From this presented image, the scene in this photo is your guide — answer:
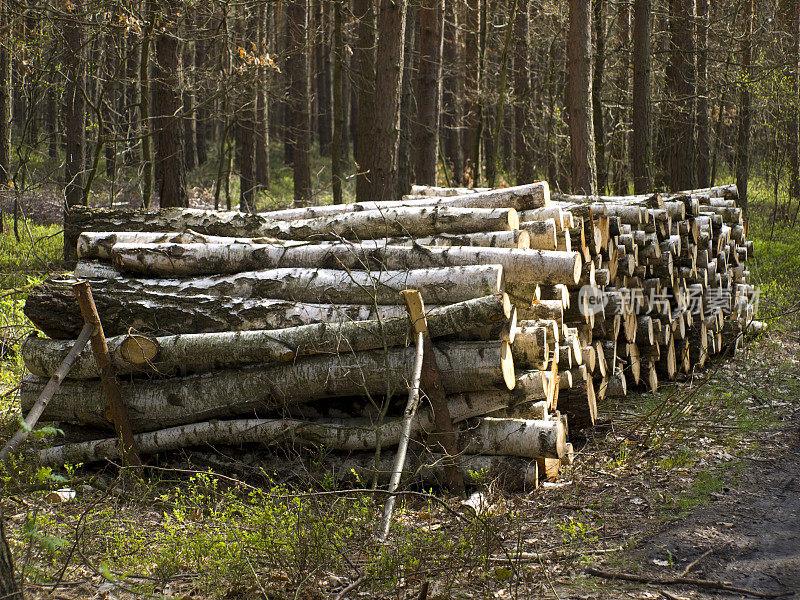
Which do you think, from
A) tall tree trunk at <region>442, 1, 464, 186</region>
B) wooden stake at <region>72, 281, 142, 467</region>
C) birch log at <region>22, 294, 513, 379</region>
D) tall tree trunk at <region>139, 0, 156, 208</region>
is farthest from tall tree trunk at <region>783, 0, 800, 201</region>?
wooden stake at <region>72, 281, 142, 467</region>

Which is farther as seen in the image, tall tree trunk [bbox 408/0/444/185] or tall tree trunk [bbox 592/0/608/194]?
tall tree trunk [bbox 592/0/608/194]

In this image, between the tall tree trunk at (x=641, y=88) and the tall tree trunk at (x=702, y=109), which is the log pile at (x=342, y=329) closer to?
the tall tree trunk at (x=641, y=88)

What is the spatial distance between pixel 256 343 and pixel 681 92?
1380 centimetres

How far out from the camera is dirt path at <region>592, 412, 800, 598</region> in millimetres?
4043

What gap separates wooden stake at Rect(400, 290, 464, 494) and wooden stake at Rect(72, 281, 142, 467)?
2353 millimetres

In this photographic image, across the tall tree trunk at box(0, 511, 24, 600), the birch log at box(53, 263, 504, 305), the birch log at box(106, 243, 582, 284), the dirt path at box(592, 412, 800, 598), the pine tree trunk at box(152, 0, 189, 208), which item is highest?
the pine tree trunk at box(152, 0, 189, 208)

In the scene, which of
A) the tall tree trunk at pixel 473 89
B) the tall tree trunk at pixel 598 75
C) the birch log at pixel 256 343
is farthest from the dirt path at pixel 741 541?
the tall tree trunk at pixel 598 75

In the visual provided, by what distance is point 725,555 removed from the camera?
4312 millimetres

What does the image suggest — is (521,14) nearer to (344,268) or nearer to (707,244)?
(707,244)

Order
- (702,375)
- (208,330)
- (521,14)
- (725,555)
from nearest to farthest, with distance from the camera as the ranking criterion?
(725,555) → (208,330) → (702,375) → (521,14)

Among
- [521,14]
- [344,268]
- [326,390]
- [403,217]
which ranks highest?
[521,14]

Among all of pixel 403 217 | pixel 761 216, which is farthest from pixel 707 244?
pixel 761 216

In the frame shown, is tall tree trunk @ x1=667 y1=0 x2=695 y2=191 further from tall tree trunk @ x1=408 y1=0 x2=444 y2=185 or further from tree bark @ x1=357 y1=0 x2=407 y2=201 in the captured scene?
tree bark @ x1=357 y1=0 x2=407 y2=201

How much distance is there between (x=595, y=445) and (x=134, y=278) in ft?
14.2
